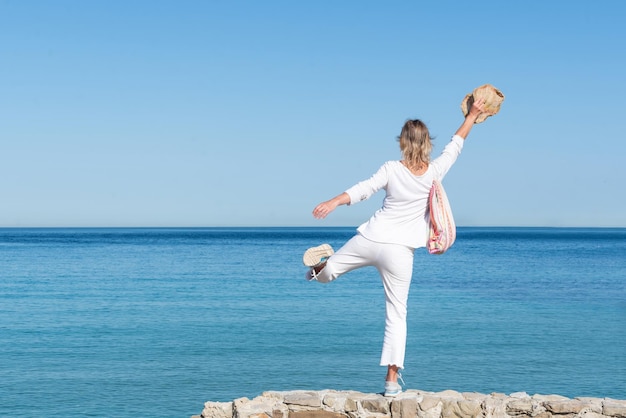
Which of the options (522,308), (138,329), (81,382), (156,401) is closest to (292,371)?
(156,401)

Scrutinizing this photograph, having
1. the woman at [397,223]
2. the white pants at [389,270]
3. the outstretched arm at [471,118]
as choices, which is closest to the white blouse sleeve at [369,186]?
the woman at [397,223]

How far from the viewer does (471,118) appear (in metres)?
6.85

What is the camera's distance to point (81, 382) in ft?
44.7

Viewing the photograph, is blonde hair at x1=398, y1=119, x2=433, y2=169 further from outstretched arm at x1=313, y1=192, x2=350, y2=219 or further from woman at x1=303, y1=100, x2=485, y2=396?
outstretched arm at x1=313, y1=192, x2=350, y2=219

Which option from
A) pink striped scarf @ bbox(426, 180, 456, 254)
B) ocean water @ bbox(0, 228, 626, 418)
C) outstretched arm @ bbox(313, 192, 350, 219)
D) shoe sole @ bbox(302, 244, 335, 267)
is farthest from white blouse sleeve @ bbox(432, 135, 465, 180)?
ocean water @ bbox(0, 228, 626, 418)

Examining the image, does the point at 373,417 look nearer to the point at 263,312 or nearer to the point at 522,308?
the point at 263,312

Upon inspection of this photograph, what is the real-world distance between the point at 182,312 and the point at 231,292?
6.03 metres

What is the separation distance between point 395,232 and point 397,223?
0.29 ft

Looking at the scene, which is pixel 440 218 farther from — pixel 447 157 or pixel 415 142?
pixel 415 142

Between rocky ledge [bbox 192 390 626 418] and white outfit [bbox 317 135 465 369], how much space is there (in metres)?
0.44

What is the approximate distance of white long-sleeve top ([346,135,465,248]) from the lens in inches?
251

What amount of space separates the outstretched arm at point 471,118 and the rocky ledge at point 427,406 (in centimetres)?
241

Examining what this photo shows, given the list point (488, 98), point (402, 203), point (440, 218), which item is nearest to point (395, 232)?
point (402, 203)

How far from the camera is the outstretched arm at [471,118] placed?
22.3ft
